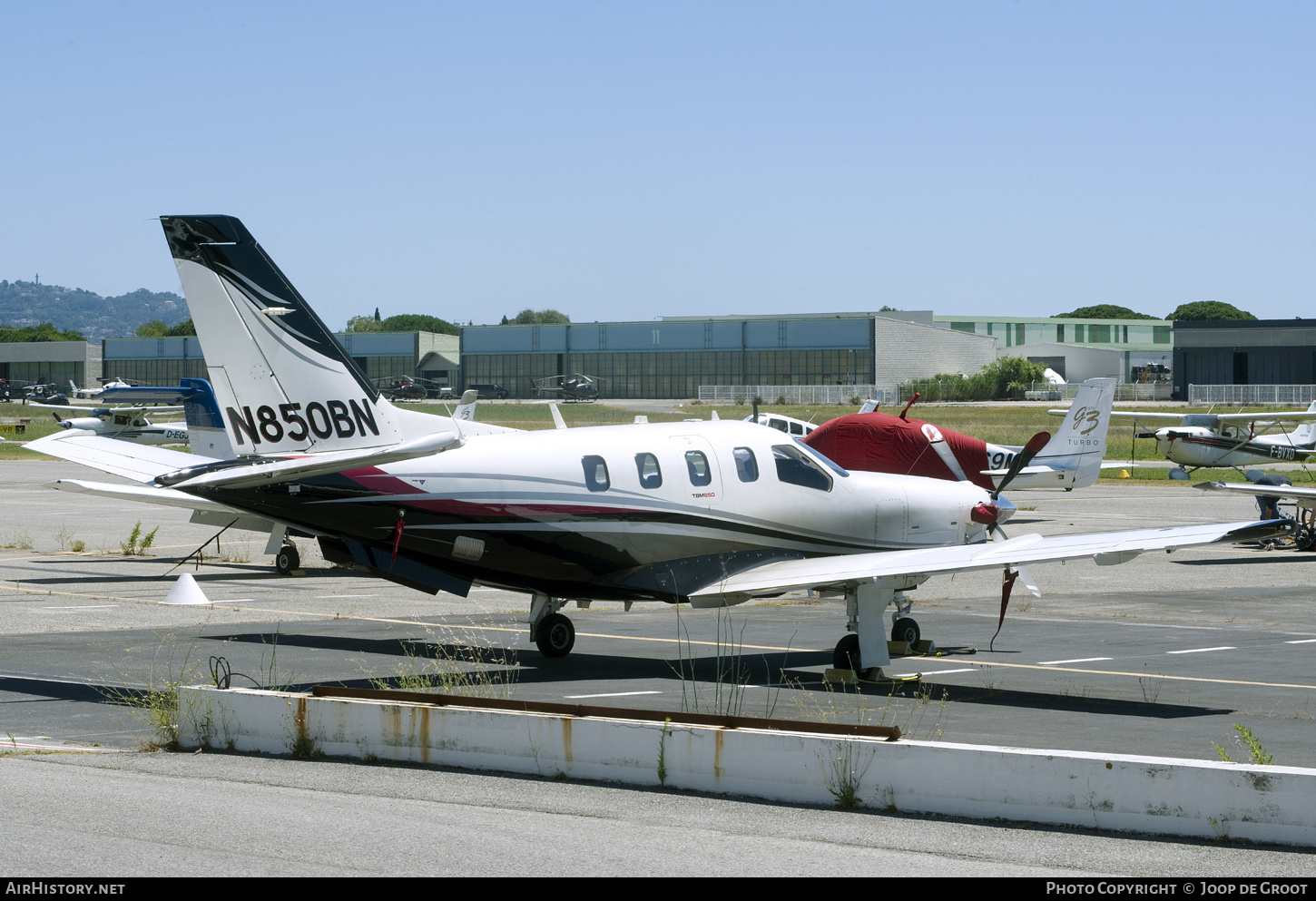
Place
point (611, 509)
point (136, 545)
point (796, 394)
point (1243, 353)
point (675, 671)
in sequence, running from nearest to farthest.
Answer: point (611, 509)
point (675, 671)
point (136, 545)
point (1243, 353)
point (796, 394)

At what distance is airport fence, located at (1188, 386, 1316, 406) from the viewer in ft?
333

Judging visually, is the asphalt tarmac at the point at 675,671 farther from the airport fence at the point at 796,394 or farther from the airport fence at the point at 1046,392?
the airport fence at the point at 1046,392

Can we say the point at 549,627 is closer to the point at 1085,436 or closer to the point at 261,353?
the point at 261,353

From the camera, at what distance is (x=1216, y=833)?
7.52 meters

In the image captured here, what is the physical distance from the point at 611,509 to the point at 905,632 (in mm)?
3946

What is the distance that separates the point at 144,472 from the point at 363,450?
873cm

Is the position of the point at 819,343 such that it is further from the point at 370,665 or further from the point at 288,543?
the point at 370,665

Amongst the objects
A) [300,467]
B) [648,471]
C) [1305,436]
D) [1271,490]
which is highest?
[300,467]

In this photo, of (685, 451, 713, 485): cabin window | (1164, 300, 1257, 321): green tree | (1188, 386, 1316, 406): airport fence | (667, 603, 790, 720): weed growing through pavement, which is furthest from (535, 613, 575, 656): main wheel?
(1164, 300, 1257, 321): green tree

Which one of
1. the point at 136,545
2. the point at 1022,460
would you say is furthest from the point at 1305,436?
the point at 136,545

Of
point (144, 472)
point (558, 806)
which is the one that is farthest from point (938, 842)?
point (144, 472)

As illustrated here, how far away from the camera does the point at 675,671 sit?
14602 millimetres

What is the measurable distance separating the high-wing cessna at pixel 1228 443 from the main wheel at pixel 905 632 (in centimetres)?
Answer: 3364

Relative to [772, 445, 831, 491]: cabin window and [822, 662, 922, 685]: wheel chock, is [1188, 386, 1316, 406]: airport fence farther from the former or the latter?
[822, 662, 922, 685]: wheel chock
